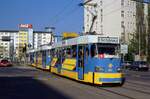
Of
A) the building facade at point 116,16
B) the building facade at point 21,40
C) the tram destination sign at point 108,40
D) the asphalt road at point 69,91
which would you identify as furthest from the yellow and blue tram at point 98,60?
the building facade at point 21,40

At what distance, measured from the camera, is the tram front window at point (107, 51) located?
74.9 feet

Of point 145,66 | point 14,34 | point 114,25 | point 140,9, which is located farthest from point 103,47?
point 14,34

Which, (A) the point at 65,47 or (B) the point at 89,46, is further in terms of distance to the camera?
(A) the point at 65,47

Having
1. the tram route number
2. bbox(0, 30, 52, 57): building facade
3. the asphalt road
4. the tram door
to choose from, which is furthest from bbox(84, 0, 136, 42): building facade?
the tram route number

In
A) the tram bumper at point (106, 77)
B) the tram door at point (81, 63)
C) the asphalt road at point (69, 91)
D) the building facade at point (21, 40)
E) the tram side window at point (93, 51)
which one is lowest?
the asphalt road at point (69, 91)

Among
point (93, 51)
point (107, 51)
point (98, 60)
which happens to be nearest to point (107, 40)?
point (107, 51)

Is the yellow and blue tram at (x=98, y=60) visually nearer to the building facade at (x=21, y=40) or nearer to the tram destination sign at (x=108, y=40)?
the tram destination sign at (x=108, y=40)

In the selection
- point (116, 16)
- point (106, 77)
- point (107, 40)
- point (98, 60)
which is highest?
point (116, 16)

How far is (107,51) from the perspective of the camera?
23016 millimetres

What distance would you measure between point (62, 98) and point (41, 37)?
14160 centimetres

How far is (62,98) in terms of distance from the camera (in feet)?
55.6

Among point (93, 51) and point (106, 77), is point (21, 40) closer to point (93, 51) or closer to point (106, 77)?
point (93, 51)

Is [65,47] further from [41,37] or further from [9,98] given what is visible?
[41,37]

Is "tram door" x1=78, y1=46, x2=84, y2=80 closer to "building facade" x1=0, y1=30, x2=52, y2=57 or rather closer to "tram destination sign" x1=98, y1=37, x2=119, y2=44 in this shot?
"tram destination sign" x1=98, y1=37, x2=119, y2=44
